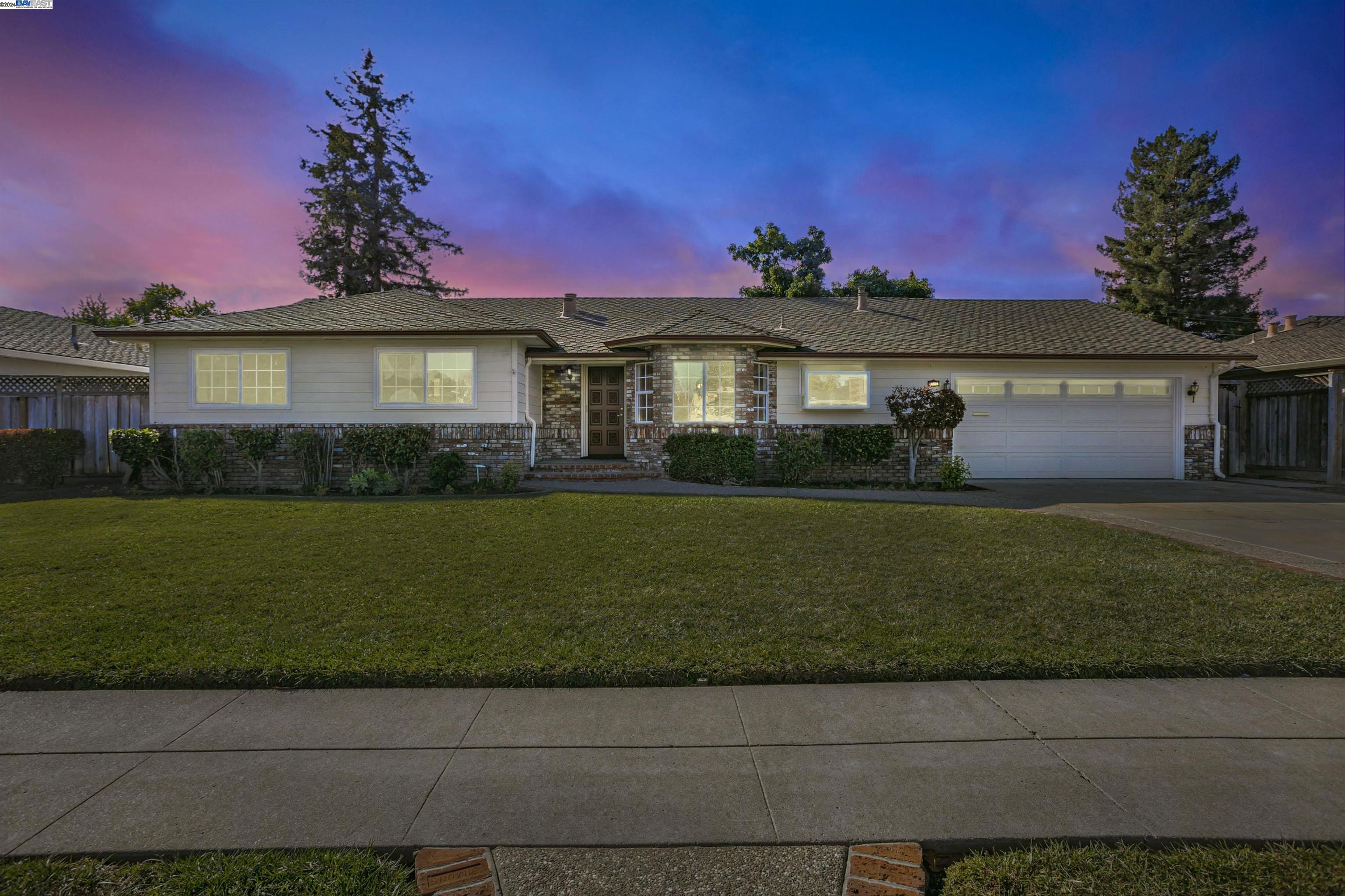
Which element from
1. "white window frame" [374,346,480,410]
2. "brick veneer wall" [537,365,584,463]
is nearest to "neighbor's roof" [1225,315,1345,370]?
"brick veneer wall" [537,365,584,463]

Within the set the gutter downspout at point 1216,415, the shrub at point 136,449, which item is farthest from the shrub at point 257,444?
the gutter downspout at point 1216,415

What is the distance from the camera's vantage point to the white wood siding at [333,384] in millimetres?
13289

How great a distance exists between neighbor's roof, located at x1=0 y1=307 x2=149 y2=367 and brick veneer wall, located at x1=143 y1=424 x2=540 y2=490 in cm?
451

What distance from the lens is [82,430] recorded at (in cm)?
1366

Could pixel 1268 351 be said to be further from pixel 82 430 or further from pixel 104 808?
pixel 82 430

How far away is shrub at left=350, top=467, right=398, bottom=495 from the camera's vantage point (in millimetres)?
11945

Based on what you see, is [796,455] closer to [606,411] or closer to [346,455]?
[606,411]

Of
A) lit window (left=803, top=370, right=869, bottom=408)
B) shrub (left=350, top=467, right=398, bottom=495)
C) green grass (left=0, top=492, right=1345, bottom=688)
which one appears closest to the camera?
A: green grass (left=0, top=492, right=1345, bottom=688)

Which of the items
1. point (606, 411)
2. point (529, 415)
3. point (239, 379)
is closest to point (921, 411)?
point (606, 411)

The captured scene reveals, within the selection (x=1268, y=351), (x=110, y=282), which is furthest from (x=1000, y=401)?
(x=110, y=282)

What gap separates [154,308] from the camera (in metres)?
35.8

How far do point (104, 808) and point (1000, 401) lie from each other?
16.6 m

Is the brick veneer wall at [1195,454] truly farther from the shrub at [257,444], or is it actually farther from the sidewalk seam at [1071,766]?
the shrub at [257,444]

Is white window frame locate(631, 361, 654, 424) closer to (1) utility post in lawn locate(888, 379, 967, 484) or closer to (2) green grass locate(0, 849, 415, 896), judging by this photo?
(1) utility post in lawn locate(888, 379, 967, 484)
